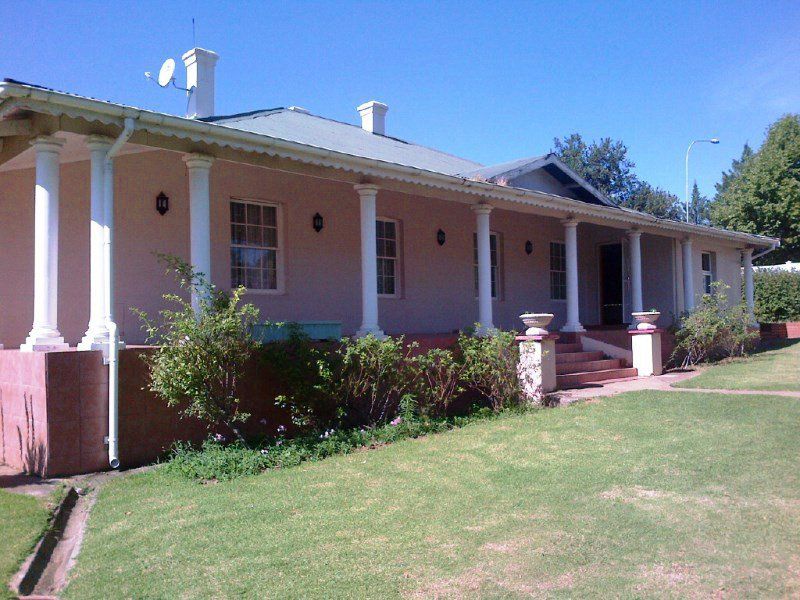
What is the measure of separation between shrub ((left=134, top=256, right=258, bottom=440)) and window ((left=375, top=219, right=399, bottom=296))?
16.4ft

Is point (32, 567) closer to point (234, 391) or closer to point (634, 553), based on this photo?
point (234, 391)

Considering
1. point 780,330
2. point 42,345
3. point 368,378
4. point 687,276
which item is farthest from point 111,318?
point 780,330

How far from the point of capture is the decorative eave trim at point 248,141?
6250mm

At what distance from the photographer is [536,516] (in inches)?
195

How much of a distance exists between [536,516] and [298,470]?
2702 mm

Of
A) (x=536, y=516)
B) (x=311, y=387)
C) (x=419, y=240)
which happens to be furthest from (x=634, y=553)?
(x=419, y=240)

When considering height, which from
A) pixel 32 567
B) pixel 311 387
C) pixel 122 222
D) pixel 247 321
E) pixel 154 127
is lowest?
pixel 32 567

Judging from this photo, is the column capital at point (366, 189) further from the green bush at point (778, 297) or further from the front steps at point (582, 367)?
the green bush at point (778, 297)

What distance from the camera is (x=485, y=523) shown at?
489 cm

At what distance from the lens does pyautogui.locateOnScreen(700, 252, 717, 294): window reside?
61.6 ft

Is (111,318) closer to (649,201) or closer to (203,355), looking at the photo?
(203,355)

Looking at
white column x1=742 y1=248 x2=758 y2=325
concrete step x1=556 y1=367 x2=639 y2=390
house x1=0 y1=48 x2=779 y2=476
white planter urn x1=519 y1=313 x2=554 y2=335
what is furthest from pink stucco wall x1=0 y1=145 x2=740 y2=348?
white column x1=742 y1=248 x2=758 y2=325

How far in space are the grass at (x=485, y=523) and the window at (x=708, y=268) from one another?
1202 centimetres

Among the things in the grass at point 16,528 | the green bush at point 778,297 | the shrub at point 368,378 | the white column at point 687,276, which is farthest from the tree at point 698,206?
the grass at point 16,528
